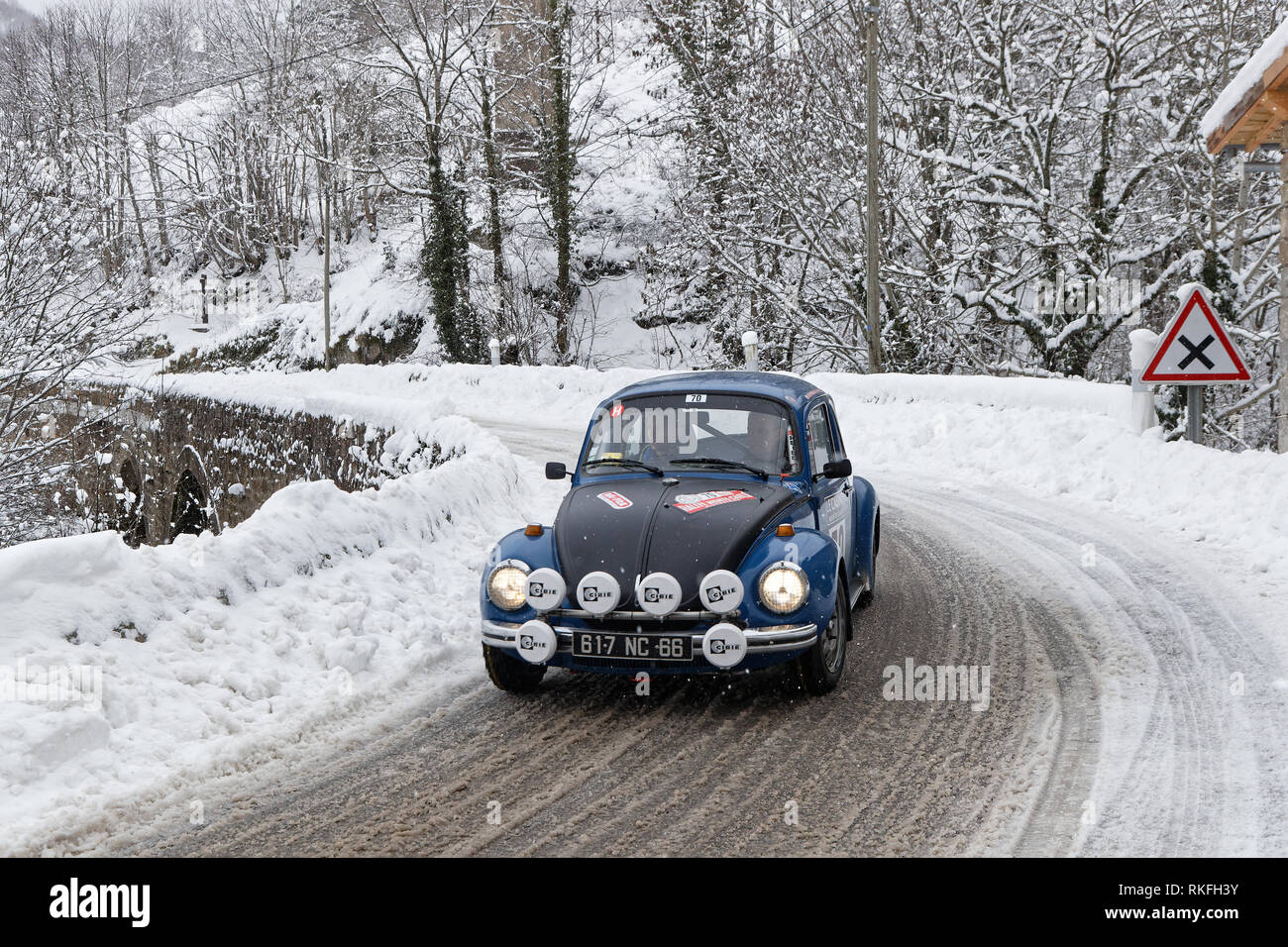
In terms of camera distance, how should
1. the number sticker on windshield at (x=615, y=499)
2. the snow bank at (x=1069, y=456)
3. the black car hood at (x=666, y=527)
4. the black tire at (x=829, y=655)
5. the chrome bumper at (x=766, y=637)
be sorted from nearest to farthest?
the chrome bumper at (x=766, y=637), the black car hood at (x=666, y=527), the black tire at (x=829, y=655), the number sticker on windshield at (x=615, y=499), the snow bank at (x=1069, y=456)

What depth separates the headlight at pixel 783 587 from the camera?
513cm

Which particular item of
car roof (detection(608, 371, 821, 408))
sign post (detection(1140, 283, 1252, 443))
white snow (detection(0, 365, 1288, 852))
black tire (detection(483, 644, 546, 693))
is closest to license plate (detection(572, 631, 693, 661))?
black tire (detection(483, 644, 546, 693))

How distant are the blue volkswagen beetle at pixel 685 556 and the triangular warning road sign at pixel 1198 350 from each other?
18.2ft

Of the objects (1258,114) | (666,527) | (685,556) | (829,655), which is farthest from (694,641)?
(1258,114)

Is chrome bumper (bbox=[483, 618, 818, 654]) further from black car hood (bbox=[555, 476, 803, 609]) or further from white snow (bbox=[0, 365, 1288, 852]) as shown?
white snow (bbox=[0, 365, 1288, 852])

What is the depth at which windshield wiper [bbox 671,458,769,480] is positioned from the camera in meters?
6.12

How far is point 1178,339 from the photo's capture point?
1031cm

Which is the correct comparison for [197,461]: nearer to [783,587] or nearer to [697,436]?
[697,436]

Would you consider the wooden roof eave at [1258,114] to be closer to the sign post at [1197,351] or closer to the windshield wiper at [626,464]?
the sign post at [1197,351]

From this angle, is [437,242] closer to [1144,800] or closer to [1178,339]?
[1178,339]

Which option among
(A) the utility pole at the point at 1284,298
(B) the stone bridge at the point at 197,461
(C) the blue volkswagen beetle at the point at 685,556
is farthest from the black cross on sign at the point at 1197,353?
(B) the stone bridge at the point at 197,461

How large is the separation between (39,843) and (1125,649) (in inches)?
215

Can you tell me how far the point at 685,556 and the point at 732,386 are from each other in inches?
64.5

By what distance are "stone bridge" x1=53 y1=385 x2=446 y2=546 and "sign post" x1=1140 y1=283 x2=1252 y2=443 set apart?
1145 cm
